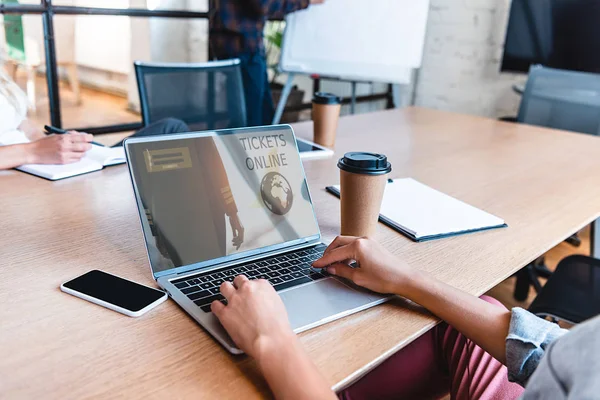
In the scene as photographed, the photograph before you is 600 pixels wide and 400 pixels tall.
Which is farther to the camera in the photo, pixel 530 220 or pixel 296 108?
pixel 296 108

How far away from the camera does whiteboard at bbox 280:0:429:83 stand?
2805 mm

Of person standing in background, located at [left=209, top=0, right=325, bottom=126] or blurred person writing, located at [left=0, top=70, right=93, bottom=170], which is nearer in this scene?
blurred person writing, located at [left=0, top=70, right=93, bottom=170]

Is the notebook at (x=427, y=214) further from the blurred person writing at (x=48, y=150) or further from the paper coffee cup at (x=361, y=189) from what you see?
the blurred person writing at (x=48, y=150)

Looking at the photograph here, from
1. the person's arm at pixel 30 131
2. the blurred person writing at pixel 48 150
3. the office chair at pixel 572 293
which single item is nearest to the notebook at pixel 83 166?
the blurred person writing at pixel 48 150

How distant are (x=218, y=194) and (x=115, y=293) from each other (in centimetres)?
21

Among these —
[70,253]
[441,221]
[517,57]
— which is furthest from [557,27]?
[70,253]

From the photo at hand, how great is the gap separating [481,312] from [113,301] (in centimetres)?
49

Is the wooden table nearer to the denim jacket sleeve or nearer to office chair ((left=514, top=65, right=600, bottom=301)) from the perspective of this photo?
the denim jacket sleeve

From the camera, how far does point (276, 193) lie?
0.85m

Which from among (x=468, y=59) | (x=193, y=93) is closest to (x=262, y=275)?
(x=193, y=93)

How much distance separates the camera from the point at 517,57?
10.8 ft

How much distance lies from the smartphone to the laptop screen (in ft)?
0.14

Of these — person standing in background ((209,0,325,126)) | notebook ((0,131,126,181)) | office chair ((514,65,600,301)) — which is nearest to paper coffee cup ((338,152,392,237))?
notebook ((0,131,126,181))

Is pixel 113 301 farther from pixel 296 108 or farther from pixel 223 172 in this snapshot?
pixel 296 108
